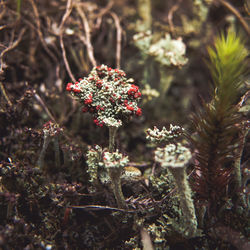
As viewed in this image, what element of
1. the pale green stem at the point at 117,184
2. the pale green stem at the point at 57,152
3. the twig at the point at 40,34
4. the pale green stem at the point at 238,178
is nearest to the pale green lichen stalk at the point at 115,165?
the pale green stem at the point at 117,184

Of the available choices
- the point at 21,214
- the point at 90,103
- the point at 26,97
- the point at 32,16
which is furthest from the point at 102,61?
the point at 21,214

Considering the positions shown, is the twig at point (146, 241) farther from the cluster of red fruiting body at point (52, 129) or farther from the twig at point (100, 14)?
the twig at point (100, 14)

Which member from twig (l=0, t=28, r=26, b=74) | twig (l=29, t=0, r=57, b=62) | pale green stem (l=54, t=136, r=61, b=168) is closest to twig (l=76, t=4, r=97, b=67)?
twig (l=29, t=0, r=57, b=62)

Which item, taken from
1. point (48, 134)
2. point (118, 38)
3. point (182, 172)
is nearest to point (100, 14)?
point (118, 38)

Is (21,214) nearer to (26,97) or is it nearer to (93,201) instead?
(93,201)

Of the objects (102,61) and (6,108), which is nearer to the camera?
(6,108)

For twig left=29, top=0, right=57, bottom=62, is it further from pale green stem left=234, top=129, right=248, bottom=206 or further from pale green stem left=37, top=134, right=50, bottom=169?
pale green stem left=234, top=129, right=248, bottom=206

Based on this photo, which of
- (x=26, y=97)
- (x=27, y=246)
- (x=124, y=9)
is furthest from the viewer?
(x=124, y=9)
